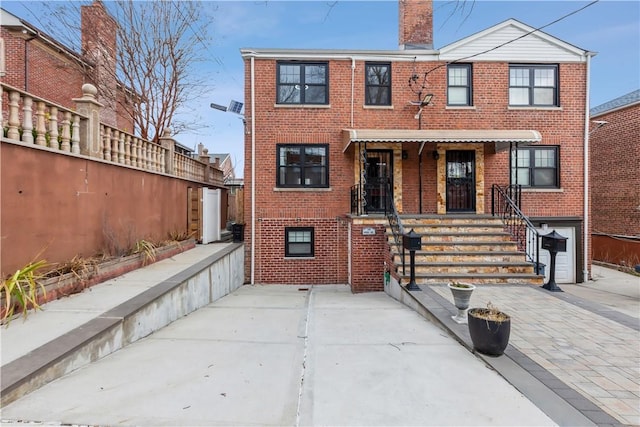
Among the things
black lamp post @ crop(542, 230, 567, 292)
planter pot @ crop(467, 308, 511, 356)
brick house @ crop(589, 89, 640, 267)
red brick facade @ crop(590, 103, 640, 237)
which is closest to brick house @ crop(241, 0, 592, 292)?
black lamp post @ crop(542, 230, 567, 292)

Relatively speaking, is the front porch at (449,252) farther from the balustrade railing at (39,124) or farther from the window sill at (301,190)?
the balustrade railing at (39,124)

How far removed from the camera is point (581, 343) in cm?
415

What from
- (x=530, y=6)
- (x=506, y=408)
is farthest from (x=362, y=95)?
(x=506, y=408)

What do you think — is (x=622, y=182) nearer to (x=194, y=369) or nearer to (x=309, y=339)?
(x=309, y=339)

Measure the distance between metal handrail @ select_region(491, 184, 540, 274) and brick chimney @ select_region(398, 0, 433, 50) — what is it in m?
5.73

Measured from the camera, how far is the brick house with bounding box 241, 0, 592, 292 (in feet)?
34.2

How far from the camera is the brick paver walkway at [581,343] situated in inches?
120

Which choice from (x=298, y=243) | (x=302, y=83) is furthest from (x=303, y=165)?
(x=302, y=83)

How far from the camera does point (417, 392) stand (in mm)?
2986

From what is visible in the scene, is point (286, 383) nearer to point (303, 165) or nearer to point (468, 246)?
point (468, 246)

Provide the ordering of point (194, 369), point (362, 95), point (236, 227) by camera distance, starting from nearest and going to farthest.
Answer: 1. point (194, 369)
2. point (362, 95)
3. point (236, 227)

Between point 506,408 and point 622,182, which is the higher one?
point 622,182

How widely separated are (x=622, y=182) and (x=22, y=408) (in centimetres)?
2008

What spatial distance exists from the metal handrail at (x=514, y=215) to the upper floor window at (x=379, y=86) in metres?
4.69
